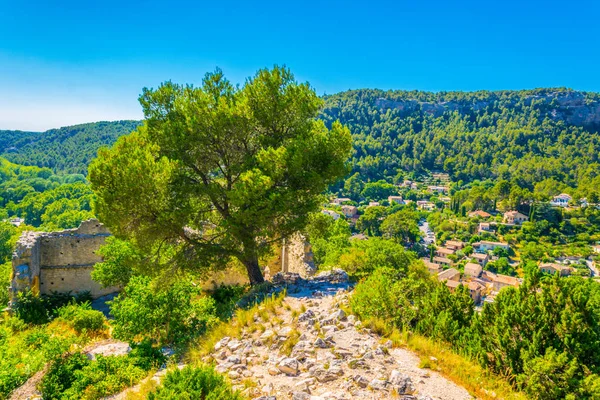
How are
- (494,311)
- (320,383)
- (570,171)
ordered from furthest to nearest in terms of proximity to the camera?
(570,171) → (494,311) → (320,383)

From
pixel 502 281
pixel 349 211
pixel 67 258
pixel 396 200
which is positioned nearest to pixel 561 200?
pixel 396 200

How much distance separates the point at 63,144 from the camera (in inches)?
6127

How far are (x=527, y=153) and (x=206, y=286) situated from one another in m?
128

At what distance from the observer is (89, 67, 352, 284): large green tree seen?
8859 millimetres

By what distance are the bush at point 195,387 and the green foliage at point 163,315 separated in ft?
12.0

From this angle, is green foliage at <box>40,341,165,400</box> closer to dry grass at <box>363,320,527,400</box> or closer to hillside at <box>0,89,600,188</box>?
dry grass at <box>363,320,527,400</box>

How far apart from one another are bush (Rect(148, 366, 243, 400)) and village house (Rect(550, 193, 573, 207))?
93.5 m

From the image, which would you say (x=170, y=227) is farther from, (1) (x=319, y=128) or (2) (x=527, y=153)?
(2) (x=527, y=153)

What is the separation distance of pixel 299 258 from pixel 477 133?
13993 centimetres

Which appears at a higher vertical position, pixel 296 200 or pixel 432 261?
pixel 296 200

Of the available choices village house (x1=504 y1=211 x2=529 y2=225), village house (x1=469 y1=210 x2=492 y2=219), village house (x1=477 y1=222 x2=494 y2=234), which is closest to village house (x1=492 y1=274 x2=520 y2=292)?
village house (x1=477 y1=222 x2=494 y2=234)

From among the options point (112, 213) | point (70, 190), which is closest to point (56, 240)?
point (112, 213)

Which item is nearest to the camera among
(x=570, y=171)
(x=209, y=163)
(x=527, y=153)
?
(x=209, y=163)

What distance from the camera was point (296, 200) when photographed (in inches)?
384
